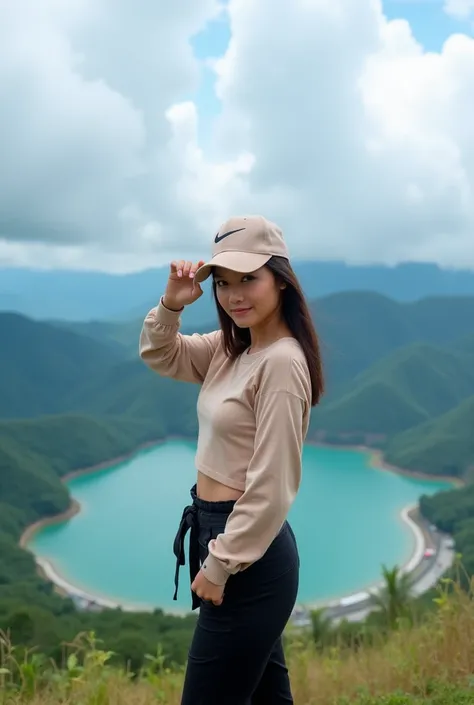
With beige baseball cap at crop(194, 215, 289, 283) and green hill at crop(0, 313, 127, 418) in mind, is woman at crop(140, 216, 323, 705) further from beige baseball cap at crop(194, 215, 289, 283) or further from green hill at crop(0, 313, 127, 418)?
green hill at crop(0, 313, 127, 418)

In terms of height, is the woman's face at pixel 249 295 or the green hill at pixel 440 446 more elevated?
the green hill at pixel 440 446


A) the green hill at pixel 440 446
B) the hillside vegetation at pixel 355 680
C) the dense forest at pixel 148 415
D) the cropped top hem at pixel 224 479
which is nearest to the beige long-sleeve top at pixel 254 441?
the cropped top hem at pixel 224 479

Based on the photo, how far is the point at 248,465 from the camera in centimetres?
125

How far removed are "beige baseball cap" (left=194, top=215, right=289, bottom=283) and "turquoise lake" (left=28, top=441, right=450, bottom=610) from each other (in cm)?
1931

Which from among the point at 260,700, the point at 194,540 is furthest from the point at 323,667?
the point at 194,540

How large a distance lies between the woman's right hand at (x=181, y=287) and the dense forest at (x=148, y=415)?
28 centimetres

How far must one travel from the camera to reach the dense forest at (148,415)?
19.1m

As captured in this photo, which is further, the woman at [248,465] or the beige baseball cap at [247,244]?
the beige baseball cap at [247,244]

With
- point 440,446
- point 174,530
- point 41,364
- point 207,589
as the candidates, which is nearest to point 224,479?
point 207,589

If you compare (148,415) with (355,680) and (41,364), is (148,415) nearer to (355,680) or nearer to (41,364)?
(41,364)

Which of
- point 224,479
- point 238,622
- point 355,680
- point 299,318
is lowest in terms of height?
point 355,680

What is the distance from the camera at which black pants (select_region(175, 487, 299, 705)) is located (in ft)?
4.12

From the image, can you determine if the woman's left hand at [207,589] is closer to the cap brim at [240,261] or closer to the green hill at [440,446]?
the cap brim at [240,261]

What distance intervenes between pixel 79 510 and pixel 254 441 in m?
37.7
